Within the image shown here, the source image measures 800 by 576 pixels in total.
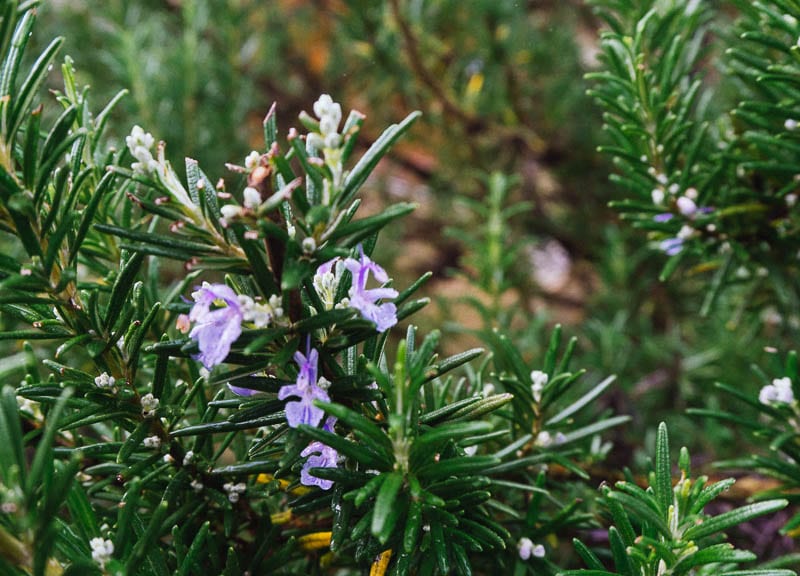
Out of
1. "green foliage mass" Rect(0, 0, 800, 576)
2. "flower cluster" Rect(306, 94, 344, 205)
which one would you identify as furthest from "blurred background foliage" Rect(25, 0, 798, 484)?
"flower cluster" Rect(306, 94, 344, 205)

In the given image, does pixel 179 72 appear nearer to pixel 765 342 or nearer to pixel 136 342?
pixel 136 342

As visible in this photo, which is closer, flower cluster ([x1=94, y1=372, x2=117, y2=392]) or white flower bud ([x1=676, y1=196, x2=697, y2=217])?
flower cluster ([x1=94, y1=372, x2=117, y2=392])

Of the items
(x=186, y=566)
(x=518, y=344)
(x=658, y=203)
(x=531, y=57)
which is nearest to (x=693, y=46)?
(x=658, y=203)

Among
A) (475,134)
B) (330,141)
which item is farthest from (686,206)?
(475,134)

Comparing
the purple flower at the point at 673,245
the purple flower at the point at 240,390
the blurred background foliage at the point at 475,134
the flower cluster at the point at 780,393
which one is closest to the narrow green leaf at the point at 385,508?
the purple flower at the point at 240,390

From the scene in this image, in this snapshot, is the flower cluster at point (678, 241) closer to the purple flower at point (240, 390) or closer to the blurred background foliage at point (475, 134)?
the blurred background foliage at point (475, 134)

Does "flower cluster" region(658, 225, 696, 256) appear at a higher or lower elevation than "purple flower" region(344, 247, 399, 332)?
lower

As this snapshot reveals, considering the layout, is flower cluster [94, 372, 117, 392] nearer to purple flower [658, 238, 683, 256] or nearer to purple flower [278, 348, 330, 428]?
purple flower [278, 348, 330, 428]
